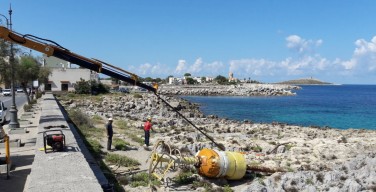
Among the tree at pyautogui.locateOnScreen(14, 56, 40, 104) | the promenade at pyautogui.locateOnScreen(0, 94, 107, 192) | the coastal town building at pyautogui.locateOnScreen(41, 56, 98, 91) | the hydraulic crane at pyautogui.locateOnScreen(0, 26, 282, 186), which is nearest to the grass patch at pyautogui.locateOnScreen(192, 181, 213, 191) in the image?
the hydraulic crane at pyautogui.locateOnScreen(0, 26, 282, 186)

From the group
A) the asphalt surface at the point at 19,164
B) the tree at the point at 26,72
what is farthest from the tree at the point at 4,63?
the tree at the point at 26,72

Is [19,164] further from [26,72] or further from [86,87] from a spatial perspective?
[86,87]

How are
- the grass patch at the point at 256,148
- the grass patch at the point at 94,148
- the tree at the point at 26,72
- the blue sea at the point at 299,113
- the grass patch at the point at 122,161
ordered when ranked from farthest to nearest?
1. the blue sea at the point at 299,113
2. the tree at the point at 26,72
3. the grass patch at the point at 256,148
4. the grass patch at the point at 94,148
5. the grass patch at the point at 122,161

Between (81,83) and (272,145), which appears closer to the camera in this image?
(272,145)

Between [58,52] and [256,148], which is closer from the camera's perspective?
[58,52]

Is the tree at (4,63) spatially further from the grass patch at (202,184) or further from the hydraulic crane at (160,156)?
the grass patch at (202,184)

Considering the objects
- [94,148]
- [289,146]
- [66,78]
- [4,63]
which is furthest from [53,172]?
[66,78]

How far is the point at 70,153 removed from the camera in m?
12.1

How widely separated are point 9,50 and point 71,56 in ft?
31.8

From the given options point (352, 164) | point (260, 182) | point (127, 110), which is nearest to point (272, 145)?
point (352, 164)

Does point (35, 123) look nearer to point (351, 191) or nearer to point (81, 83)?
point (351, 191)

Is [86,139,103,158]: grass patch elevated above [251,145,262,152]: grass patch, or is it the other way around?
[86,139,103,158]: grass patch

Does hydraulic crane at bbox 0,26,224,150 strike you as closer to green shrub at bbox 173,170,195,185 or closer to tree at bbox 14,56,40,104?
green shrub at bbox 173,170,195,185

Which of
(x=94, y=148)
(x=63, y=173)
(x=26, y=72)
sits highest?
(x=26, y=72)
